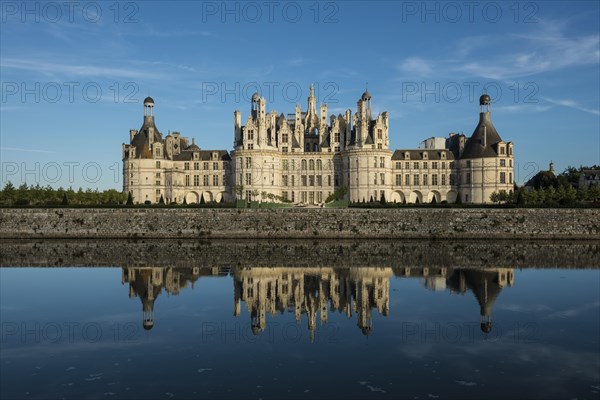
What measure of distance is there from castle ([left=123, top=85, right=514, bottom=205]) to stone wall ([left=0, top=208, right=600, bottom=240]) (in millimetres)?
19450

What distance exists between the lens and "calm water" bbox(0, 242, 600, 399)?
40.1 feet

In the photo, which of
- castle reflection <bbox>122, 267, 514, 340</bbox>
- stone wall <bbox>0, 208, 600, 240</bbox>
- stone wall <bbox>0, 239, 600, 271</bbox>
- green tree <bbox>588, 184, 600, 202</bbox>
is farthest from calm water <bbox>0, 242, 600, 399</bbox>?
green tree <bbox>588, 184, 600, 202</bbox>

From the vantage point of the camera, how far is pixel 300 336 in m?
16.5

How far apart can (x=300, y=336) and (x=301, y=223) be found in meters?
34.8

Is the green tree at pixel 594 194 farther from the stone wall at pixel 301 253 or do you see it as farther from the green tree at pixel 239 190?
the green tree at pixel 239 190

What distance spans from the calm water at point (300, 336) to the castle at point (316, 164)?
46658 mm

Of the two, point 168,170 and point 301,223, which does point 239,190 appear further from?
point 301,223

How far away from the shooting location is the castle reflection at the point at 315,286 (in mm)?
19625

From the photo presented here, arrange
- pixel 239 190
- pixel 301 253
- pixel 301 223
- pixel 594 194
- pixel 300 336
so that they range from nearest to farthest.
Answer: pixel 300 336
pixel 301 253
pixel 301 223
pixel 594 194
pixel 239 190

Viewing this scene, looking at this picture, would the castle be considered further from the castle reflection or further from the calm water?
the calm water

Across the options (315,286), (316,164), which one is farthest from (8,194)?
(315,286)

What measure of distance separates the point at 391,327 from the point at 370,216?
112ft

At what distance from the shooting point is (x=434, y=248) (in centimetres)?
4138

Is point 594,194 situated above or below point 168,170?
below
